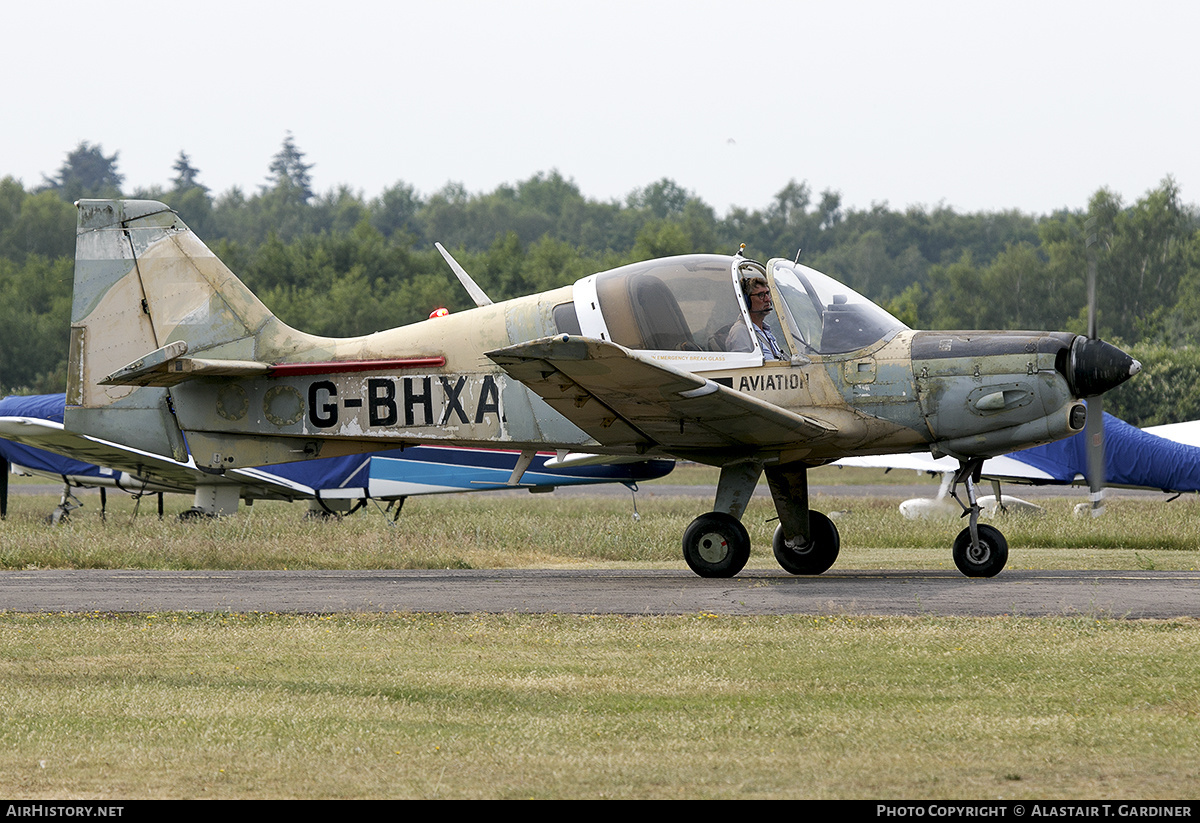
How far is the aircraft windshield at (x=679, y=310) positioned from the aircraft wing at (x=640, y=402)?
2.15 ft

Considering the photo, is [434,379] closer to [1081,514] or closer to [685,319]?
[685,319]

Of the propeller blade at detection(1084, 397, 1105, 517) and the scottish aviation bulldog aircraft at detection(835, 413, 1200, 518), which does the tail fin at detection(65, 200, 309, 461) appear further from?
the scottish aviation bulldog aircraft at detection(835, 413, 1200, 518)

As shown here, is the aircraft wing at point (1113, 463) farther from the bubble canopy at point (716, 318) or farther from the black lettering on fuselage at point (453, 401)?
the black lettering on fuselage at point (453, 401)

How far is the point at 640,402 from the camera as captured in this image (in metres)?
11.2

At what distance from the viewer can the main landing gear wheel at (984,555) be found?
11.7 m

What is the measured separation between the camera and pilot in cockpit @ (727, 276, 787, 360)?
38.9ft

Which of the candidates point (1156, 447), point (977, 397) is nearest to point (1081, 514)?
point (1156, 447)

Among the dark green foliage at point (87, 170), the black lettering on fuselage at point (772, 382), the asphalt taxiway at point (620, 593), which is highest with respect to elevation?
the dark green foliage at point (87, 170)

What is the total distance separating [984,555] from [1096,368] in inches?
76.8

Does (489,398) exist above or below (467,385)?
below

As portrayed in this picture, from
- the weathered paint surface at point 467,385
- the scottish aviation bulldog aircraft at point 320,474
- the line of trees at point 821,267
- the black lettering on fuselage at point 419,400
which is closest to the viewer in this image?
the weathered paint surface at point 467,385

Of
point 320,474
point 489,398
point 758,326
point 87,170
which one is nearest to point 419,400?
point 489,398

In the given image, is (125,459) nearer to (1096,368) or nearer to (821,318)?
(821,318)

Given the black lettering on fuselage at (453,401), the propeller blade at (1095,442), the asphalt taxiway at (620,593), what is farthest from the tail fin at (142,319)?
the propeller blade at (1095,442)
